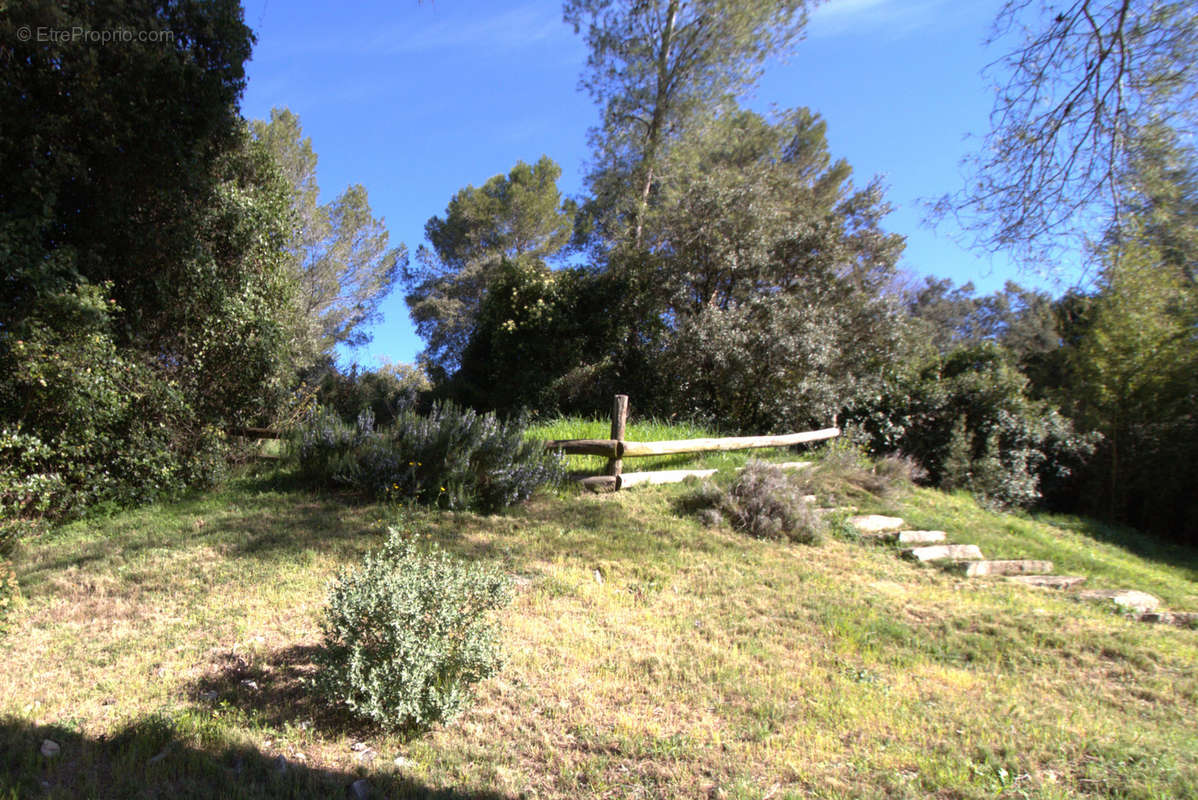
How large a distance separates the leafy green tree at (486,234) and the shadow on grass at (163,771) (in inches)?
850

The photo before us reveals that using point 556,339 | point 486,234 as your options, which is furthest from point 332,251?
point 556,339

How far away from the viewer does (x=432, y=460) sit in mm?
7117

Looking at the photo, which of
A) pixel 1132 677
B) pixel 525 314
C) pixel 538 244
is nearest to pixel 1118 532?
pixel 1132 677

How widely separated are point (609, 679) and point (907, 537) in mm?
5080

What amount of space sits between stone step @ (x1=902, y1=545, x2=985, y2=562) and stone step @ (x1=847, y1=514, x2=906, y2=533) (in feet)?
1.91

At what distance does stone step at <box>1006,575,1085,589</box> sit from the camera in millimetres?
6258

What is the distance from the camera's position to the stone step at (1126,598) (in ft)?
18.5

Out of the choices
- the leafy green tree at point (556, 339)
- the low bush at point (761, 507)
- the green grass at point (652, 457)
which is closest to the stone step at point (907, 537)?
the low bush at point (761, 507)

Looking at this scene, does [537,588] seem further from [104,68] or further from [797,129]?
[797,129]

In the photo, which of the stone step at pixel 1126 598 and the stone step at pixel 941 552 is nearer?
the stone step at pixel 1126 598

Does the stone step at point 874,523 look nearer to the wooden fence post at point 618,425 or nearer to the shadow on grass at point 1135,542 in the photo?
the wooden fence post at point 618,425

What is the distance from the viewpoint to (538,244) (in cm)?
2556

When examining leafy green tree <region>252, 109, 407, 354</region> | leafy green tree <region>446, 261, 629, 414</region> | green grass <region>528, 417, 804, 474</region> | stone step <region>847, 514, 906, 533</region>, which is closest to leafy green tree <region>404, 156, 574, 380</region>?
leafy green tree <region>252, 109, 407, 354</region>

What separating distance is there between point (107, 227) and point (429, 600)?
20.7 ft
